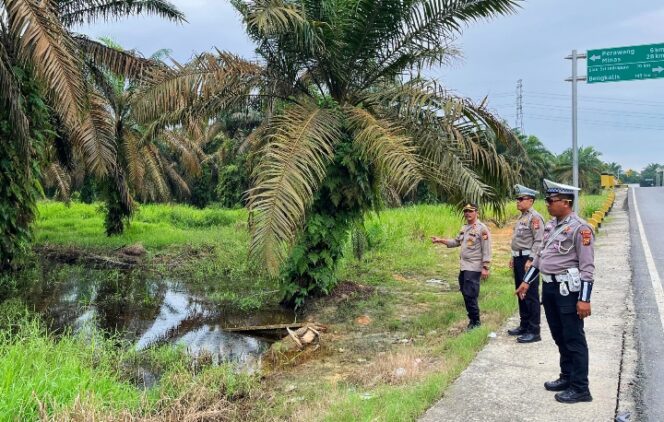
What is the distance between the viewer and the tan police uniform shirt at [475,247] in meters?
6.76

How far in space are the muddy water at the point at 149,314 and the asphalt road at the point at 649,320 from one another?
162 inches

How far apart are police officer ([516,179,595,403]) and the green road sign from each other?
1197 centimetres

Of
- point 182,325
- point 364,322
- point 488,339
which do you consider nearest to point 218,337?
point 182,325

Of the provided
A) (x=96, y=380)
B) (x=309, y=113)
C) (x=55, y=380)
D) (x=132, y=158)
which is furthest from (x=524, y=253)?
(x=132, y=158)

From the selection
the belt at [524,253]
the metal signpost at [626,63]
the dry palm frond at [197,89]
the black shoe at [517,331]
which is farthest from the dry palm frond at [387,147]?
the metal signpost at [626,63]

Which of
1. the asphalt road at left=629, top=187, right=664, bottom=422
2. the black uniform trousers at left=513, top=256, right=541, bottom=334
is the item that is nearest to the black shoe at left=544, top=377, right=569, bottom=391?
the asphalt road at left=629, top=187, right=664, bottom=422

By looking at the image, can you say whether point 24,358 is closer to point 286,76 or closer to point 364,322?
point 364,322

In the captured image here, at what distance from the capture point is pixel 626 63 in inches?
590

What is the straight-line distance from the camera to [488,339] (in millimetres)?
6285

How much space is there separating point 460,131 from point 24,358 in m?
6.08

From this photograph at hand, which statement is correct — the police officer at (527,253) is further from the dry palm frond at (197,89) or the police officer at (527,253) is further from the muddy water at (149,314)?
the dry palm frond at (197,89)

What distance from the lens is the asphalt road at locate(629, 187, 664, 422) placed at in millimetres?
4461

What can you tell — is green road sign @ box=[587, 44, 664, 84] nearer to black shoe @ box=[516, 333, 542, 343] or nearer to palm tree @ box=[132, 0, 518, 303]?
palm tree @ box=[132, 0, 518, 303]

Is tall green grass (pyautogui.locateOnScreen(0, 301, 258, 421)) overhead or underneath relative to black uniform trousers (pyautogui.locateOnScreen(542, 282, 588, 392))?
underneath
